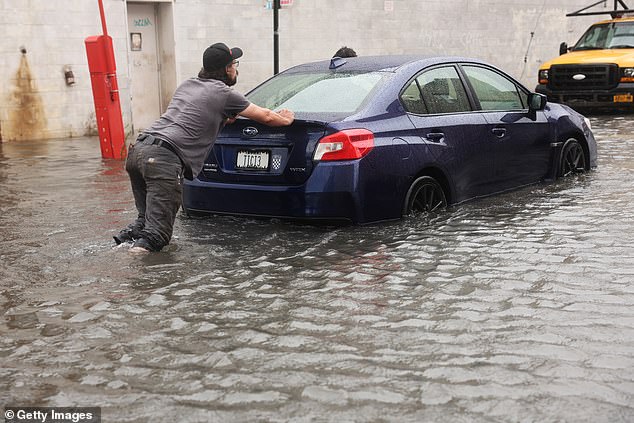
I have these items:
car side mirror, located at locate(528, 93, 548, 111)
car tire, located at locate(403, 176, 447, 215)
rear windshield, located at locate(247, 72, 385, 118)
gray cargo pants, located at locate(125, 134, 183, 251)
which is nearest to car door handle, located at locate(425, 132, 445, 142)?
car tire, located at locate(403, 176, 447, 215)

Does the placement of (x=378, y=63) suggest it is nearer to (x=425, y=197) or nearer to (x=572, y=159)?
(x=425, y=197)

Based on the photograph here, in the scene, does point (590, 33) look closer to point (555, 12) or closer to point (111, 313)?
point (555, 12)

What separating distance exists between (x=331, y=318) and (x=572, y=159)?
559 centimetres

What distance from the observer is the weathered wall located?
15.8 meters

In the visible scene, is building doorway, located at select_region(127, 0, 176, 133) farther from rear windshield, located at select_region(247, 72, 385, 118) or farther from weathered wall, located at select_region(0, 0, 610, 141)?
rear windshield, located at select_region(247, 72, 385, 118)

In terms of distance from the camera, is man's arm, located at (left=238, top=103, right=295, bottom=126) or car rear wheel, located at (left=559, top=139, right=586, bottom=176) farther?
car rear wheel, located at (left=559, top=139, right=586, bottom=176)

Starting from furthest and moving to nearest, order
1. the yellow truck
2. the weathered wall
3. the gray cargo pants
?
the yellow truck
the weathered wall
the gray cargo pants

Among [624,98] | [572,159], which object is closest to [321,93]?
[572,159]

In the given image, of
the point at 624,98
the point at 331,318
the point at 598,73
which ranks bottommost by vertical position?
the point at 624,98

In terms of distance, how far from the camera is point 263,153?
7.08 m

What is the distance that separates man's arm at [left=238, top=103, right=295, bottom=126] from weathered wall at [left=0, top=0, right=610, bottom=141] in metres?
10.1

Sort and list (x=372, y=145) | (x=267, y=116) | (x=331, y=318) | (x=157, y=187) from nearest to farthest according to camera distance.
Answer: (x=331, y=318), (x=157, y=187), (x=267, y=116), (x=372, y=145)

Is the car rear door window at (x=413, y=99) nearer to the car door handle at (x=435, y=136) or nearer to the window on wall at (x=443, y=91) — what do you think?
the window on wall at (x=443, y=91)

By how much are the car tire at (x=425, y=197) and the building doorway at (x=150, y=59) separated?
11089 mm
